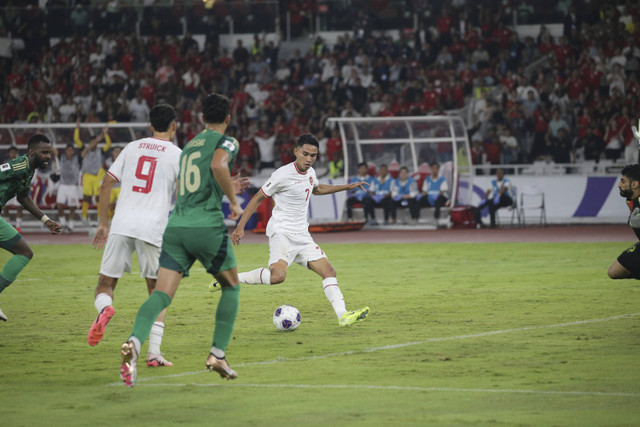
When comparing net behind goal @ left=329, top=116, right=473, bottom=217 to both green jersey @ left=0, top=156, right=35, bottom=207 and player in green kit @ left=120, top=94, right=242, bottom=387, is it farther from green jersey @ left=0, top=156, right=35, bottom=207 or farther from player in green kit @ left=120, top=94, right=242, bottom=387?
player in green kit @ left=120, top=94, right=242, bottom=387

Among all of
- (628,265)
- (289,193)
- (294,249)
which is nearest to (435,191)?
(289,193)

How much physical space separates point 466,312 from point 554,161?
17.5 m

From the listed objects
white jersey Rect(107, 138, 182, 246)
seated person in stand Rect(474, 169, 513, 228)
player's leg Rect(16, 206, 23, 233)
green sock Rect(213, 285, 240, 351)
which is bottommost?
player's leg Rect(16, 206, 23, 233)

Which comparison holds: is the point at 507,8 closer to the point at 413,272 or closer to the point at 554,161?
the point at 554,161

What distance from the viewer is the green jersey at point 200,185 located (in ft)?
25.1

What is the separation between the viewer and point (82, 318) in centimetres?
1195

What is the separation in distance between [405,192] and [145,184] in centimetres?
1945

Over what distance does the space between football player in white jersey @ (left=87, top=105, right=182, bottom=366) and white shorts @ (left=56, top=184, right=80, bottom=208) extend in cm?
2082

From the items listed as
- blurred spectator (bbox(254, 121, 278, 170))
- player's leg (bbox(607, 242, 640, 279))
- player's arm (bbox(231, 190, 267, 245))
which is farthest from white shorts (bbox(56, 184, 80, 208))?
player's leg (bbox(607, 242, 640, 279))

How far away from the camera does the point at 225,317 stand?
7.69 meters

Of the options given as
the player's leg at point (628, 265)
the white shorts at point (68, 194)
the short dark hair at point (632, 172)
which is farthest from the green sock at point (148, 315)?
the white shorts at point (68, 194)

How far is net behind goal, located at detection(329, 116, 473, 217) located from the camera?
27344 mm

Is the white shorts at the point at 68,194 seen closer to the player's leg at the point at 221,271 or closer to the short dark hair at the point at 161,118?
the short dark hair at the point at 161,118

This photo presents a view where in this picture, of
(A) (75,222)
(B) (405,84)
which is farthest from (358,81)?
(A) (75,222)
